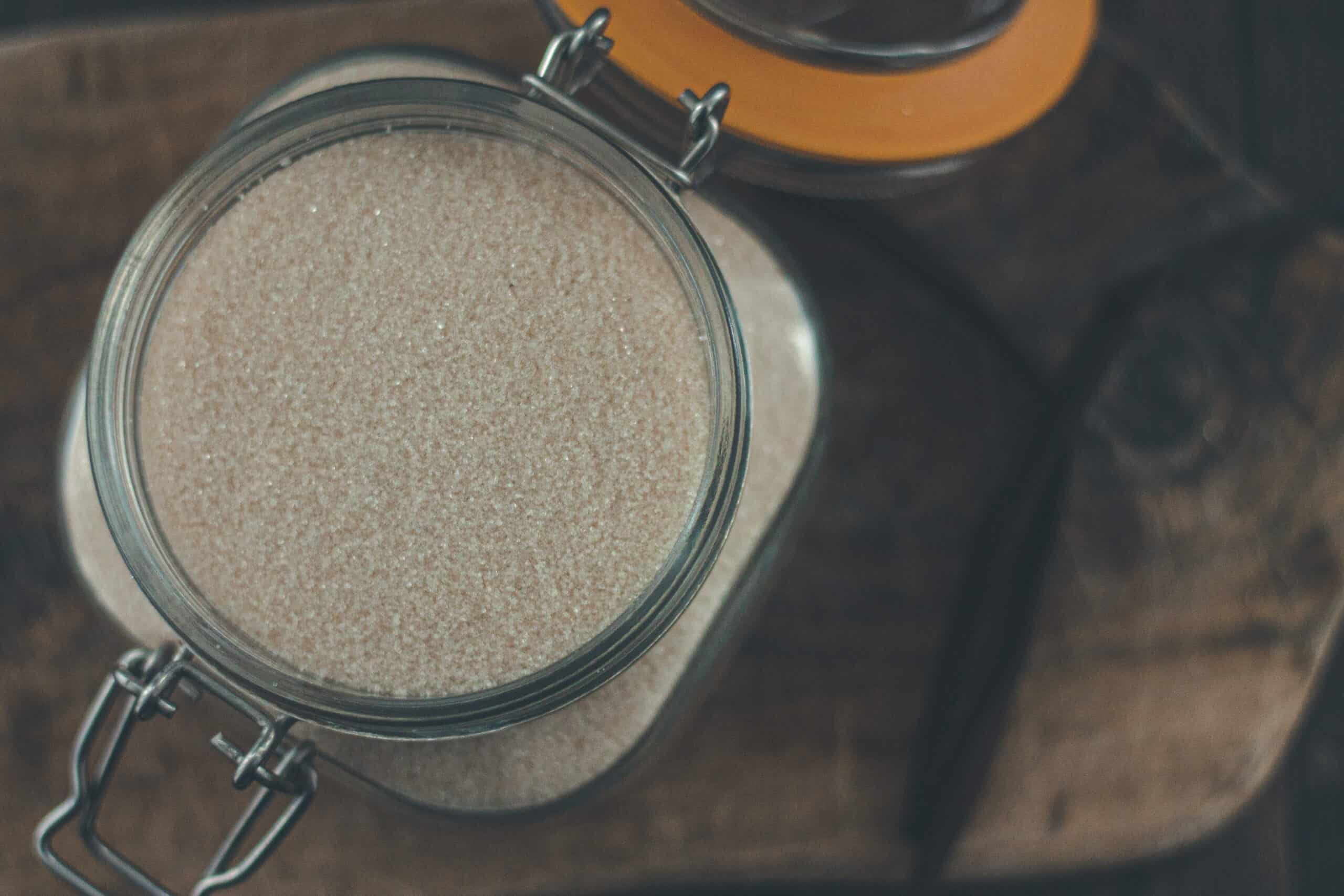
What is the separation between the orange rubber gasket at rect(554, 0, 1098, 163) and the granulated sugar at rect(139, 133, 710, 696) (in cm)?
8

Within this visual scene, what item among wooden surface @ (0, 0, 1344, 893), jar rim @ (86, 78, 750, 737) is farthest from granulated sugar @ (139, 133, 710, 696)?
wooden surface @ (0, 0, 1344, 893)

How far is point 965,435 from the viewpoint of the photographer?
1.49 ft

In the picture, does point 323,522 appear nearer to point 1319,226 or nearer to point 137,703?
point 137,703

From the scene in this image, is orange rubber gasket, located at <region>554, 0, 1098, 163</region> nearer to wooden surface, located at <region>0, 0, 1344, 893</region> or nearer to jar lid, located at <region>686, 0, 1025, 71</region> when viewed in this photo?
jar lid, located at <region>686, 0, 1025, 71</region>

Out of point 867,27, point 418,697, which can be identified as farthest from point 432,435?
point 867,27

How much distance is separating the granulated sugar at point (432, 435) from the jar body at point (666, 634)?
0.06m

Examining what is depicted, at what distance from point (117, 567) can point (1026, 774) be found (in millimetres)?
377

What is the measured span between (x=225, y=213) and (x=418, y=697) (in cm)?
14

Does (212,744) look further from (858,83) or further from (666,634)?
(858,83)

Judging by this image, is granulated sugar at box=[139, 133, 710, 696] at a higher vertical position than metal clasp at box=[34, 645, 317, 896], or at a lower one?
higher

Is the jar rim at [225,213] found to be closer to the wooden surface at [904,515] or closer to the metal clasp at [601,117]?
the metal clasp at [601,117]

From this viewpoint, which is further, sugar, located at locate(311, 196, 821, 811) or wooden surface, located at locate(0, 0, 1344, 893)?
wooden surface, located at locate(0, 0, 1344, 893)

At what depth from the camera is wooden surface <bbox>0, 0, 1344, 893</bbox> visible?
16.5 inches

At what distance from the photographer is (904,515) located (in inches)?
17.7
